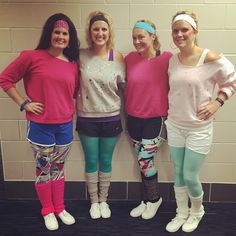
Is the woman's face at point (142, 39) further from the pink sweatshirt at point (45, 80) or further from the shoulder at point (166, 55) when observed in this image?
the pink sweatshirt at point (45, 80)

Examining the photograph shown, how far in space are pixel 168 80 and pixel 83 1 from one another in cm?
76

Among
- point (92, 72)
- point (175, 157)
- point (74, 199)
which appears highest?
point (92, 72)

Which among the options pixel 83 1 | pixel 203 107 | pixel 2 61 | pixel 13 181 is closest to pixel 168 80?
pixel 203 107

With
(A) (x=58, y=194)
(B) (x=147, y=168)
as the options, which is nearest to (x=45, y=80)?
(A) (x=58, y=194)

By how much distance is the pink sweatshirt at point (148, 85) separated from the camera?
2.07 m

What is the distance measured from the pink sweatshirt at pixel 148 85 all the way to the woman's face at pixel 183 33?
234mm

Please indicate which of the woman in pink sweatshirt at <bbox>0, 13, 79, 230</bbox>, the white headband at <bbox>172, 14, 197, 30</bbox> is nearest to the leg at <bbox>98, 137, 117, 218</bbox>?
the woman in pink sweatshirt at <bbox>0, 13, 79, 230</bbox>

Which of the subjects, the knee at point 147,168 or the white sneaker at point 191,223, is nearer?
the white sneaker at point 191,223

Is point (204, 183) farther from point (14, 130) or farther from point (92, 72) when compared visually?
point (14, 130)

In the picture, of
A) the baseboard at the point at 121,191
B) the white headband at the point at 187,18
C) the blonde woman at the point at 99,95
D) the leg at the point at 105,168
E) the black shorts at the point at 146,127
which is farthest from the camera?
the baseboard at the point at 121,191

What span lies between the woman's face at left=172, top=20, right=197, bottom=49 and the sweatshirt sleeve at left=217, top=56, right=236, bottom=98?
22cm

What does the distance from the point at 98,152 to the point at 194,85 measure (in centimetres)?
83

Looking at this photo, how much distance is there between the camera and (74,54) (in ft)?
6.80

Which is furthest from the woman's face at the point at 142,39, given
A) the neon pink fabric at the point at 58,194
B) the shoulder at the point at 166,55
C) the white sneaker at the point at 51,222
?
the white sneaker at the point at 51,222
